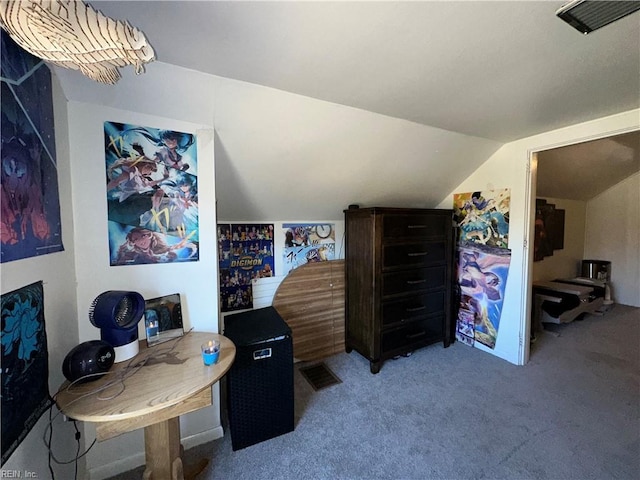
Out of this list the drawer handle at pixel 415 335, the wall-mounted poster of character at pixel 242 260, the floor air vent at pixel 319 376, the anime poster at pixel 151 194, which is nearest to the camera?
the anime poster at pixel 151 194

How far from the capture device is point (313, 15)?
1.00 meters

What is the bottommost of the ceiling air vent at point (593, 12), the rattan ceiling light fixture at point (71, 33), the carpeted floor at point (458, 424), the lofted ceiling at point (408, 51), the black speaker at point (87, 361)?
the carpeted floor at point (458, 424)

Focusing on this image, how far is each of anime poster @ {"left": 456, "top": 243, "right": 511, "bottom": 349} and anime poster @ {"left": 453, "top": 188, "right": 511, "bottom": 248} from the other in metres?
0.09

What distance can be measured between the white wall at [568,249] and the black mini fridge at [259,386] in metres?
4.09

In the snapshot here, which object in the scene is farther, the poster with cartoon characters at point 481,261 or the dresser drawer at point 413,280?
the poster with cartoon characters at point 481,261

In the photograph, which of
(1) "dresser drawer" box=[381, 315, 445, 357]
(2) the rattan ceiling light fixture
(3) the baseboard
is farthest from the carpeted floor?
(2) the rattan ceiling light fixture

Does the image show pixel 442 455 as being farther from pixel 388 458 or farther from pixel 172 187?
pixel 172 187

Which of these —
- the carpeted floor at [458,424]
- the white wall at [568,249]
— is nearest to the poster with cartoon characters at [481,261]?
the carpeted floor at [458,424]

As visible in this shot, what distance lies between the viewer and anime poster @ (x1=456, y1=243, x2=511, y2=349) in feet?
8.75

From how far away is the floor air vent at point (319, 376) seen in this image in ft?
7.43

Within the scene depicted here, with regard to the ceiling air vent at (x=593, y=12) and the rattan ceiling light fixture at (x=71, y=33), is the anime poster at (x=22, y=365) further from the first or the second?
the ceiling air vent at (x=593, y=12)

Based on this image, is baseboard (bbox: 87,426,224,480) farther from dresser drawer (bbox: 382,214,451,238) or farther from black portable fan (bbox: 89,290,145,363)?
dresser drawer (bbox: 382,214,451,238)

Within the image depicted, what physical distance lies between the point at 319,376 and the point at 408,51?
2440 mm

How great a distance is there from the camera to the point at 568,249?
14.5 feet
